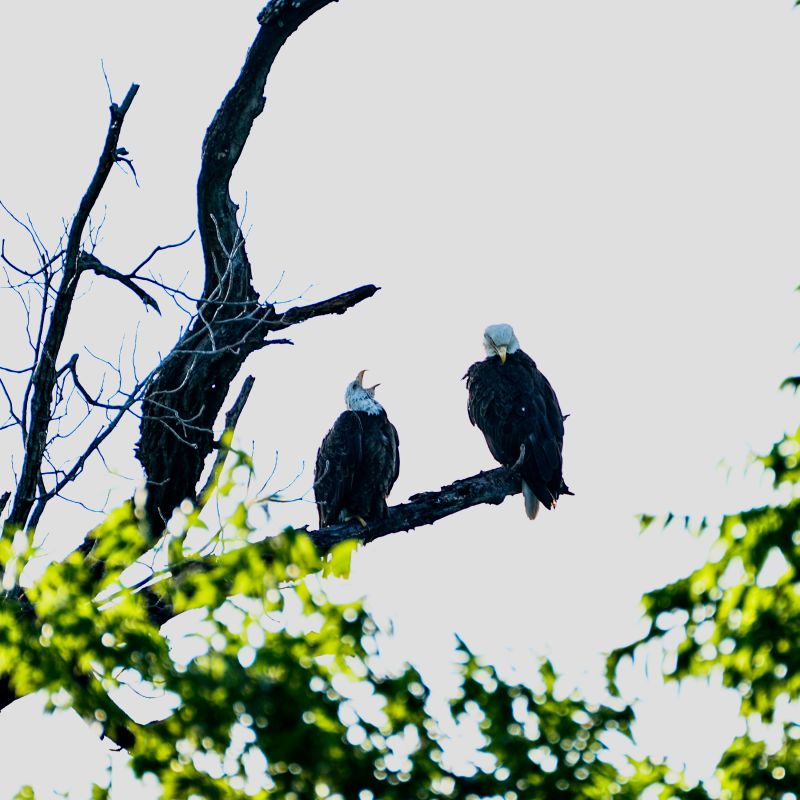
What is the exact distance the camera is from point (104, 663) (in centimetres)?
322

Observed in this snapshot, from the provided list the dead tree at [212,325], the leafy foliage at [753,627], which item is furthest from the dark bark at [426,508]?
the leafy foliage at [753,627]

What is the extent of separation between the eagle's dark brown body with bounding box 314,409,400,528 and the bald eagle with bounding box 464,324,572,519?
27.7 inches

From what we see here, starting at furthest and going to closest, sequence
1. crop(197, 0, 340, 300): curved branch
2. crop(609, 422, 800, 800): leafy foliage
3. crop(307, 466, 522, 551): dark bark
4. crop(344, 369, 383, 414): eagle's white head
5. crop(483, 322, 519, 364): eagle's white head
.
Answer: crop(483, 322, 519, 364): eagle's white head, crop(344, 369, 383, 414): eagle's white head, crop(307, 466, 522, 551): dark bark, crop(197, 0, 340, 300): curved branch, crop(609, 422, 800, 800): leafy foliage

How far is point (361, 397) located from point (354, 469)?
822 millimetres

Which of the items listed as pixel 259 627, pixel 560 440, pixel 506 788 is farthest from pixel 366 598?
pixel 560 440

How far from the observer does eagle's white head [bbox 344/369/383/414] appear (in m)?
9.01

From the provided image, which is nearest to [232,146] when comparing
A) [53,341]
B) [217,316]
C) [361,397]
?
Result: [217,316]

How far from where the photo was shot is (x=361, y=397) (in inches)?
360

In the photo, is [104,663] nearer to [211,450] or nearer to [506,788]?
[506,788]

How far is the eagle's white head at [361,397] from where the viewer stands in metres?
9.01

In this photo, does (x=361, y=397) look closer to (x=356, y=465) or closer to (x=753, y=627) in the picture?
(x=356, y=465)

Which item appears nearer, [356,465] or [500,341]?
[356,465]

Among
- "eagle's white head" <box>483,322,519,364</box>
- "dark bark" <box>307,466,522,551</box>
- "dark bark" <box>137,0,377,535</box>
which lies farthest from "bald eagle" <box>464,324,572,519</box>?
"dark bark" <box>137,0,377,535</box>

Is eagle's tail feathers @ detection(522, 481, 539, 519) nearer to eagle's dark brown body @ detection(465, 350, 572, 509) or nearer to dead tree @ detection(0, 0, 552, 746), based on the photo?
eagle's dark brown body @ detection(465, 350, 572, 509)
